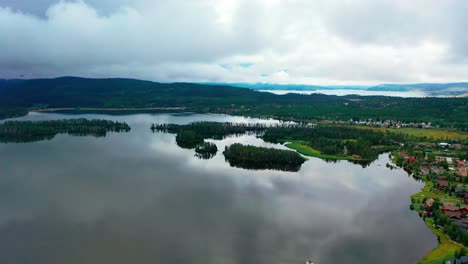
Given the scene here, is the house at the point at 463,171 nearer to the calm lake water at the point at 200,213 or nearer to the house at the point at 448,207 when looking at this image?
the calm lake water at the point at 200,213

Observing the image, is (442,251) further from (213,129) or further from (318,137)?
(213,129)

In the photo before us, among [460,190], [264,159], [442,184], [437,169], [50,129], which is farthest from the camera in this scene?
[50,129]

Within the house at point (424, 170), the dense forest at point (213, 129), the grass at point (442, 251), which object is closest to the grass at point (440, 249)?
the grass at point (442, 251)

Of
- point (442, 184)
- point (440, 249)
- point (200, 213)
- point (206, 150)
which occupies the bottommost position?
point (440, 249)

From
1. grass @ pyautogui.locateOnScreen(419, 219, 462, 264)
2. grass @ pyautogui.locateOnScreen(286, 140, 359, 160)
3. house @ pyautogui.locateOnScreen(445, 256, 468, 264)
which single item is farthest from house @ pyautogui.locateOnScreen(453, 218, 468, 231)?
grass @ pyautogui.locateOnScreen(286, 140, 359, 160)

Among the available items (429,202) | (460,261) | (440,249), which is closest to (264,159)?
(429,202)

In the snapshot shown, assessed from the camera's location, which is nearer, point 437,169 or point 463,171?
point 463,171

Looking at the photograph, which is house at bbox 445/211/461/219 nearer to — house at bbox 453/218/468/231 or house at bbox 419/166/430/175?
house at bbox 453/218/468/231
